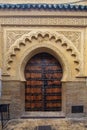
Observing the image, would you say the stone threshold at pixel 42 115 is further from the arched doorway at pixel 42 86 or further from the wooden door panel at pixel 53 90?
the wooden door panel at pixel 53 90

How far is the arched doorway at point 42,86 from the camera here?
7.97 m

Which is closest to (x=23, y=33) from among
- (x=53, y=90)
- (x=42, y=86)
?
(x=42, y=86)

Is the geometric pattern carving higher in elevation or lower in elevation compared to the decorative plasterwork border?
lower

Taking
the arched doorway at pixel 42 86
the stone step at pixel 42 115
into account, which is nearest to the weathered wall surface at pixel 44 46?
the stone step at pixel 42 115

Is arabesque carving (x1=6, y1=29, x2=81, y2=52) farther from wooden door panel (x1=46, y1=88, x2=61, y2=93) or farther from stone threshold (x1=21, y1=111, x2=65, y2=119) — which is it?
stone threshold (x1=21, y1=111, x2=65, y2=119)

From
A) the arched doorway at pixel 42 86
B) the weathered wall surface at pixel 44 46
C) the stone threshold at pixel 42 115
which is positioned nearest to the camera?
the weathered wall surface at pixel 44 46

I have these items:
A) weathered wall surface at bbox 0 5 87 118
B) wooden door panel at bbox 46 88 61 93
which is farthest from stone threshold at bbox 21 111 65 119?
wooden door panel at bbox 46 88 61 93

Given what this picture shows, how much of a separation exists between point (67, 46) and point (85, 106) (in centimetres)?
175

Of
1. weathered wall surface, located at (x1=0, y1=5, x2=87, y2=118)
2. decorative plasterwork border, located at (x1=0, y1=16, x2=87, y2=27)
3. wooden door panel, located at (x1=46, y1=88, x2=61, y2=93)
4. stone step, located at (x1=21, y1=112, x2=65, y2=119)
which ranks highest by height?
decorative plasterwork border, located at (x1=0, y1=16, x2=87, y2=27)

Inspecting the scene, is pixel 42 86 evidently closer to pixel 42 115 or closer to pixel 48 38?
pixel 42 115

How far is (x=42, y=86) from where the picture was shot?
7984 millimetres

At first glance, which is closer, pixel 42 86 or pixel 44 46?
pixel 44 46

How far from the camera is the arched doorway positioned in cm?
797

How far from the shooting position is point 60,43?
773 centimetres
